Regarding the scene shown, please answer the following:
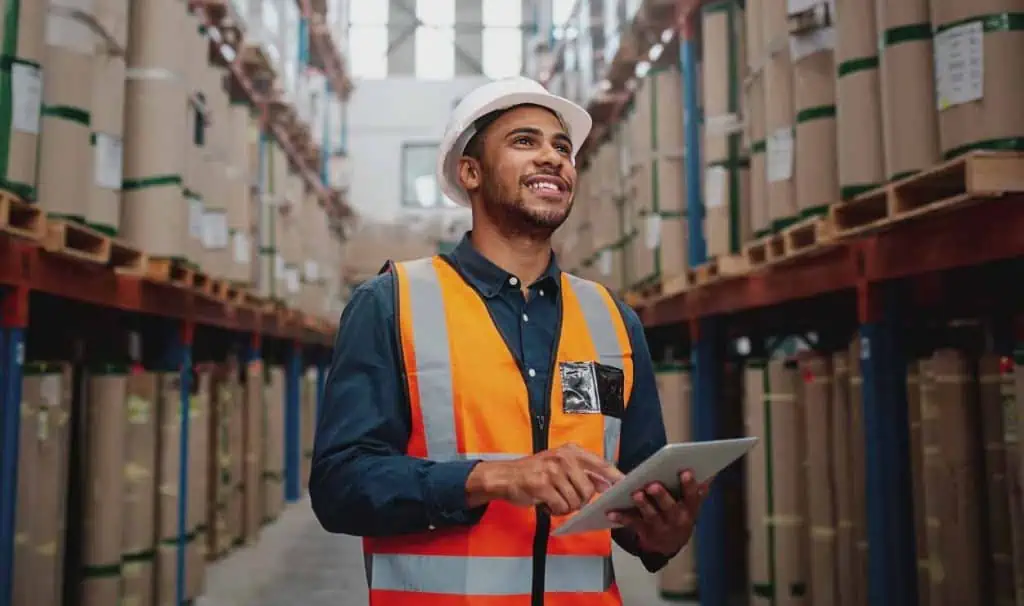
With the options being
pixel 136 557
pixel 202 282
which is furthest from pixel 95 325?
pixel 136 557

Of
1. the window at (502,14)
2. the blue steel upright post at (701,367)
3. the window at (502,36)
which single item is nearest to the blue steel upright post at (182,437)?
the blue steel upright post at (701,367)

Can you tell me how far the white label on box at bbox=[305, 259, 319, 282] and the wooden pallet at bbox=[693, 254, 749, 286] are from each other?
5280 mm

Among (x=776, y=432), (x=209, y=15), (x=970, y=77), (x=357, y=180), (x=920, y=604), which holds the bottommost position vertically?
(x=920, y=604)

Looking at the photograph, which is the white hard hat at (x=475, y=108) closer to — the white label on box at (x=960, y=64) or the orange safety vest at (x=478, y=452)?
the orange safety vest at (x=478, y=452)

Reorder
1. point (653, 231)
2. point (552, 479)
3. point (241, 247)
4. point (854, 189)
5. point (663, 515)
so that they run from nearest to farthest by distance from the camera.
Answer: point (552, 479) → point (663, 515) → point (854, 189) → point (653, 231) → point (241, 247)

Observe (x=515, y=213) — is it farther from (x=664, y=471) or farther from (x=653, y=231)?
(x=653, y=231)

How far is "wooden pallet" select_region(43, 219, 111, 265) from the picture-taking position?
3.14 metres

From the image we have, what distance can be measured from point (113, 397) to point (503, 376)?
115 inches

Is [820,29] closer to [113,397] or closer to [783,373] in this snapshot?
[783,373]

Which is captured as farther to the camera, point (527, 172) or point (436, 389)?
point (527, 172)

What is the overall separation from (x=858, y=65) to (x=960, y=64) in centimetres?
57

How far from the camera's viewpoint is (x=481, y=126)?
187 cm

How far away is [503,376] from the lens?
160 cm

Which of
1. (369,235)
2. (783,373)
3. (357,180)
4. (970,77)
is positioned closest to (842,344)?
(783,373)
